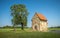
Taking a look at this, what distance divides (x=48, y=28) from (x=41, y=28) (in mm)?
1086

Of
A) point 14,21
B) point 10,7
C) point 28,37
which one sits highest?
point 10,7

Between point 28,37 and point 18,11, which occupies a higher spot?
point 18,11

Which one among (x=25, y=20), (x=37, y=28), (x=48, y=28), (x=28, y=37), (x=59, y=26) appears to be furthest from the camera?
(x=37, y=28)

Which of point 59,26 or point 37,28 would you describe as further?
point 37,28

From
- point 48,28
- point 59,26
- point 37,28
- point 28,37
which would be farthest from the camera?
point 37,28

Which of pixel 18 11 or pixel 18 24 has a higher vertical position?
pixel 18 11

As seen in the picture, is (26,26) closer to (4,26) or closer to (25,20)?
(25,20)

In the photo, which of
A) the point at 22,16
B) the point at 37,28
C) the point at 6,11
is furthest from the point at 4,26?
the point at 37,28

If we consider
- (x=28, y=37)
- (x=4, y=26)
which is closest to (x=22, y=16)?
(x=4, y=26)

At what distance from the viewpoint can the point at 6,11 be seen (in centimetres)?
905

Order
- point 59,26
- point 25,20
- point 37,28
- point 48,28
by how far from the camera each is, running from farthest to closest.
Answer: point 37,28 < point 25,20 < point 48,28 < point 59,26

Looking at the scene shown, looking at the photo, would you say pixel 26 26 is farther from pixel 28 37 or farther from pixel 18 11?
pixel 28 37

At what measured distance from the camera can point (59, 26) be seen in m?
8.95

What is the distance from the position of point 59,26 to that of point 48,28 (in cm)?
98
